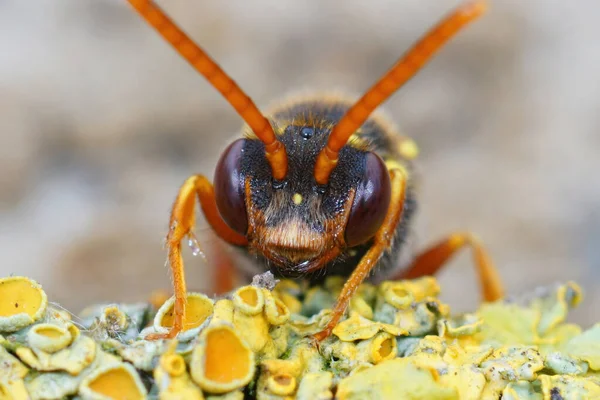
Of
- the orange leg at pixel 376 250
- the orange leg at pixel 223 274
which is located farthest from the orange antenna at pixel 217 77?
the orange leg at pixel 223 274

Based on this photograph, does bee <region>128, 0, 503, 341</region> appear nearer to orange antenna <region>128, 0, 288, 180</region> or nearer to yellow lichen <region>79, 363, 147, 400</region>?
orange antenna <region>128, 0, 288, 180</region>

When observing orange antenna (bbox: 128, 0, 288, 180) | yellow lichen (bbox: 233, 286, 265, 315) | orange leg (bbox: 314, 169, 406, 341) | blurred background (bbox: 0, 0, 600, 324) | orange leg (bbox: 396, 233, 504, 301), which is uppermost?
blurred background (bbox: 0, 0, 600, 324)

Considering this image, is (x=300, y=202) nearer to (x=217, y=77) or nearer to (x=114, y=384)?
(x=217, y=77)

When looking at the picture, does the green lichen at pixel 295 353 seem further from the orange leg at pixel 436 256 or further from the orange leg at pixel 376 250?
the orange leg at pixel 436 256

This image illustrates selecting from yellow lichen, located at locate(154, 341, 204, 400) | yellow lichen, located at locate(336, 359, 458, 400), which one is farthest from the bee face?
yellow lichen, located at locate(154, 341, 204, 400)

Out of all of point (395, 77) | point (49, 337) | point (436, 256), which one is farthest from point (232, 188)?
point (436, 256)

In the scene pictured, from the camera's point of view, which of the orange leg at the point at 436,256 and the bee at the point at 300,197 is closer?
the bee at the point at 300,197

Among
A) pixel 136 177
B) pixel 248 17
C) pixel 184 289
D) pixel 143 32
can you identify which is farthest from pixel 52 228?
pixel 184 289
